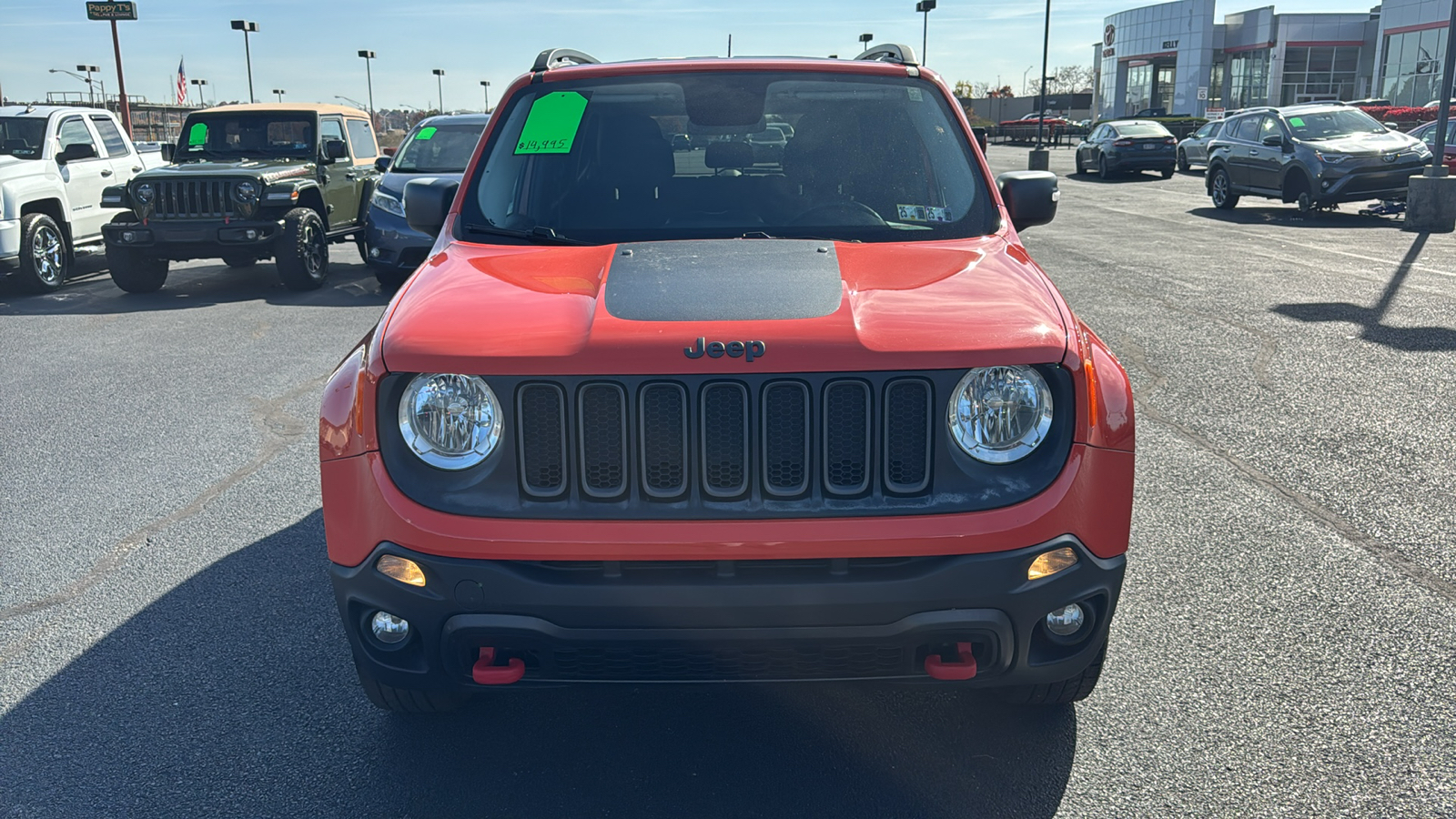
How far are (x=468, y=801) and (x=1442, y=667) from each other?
285 centimetres

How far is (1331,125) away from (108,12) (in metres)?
34.0

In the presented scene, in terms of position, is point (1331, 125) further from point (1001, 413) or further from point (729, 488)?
point (729, 488)

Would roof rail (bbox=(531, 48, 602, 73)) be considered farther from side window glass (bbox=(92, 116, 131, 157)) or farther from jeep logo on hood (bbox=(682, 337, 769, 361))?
side window glass (bbox=(92, 116, 131, 157))

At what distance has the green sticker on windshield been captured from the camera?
13.2 ft

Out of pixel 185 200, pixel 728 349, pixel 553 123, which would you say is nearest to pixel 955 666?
pixel 728 349

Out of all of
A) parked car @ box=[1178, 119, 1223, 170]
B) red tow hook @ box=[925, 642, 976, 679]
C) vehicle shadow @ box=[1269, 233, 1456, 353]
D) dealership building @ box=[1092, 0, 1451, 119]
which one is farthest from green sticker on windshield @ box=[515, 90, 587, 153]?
dealership building @ box=[1092, 0, 1451, 119]

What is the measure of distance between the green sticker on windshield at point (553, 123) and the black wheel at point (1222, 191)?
60.6 ft

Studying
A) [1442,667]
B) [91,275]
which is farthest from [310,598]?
[91,275]

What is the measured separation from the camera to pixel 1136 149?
29.8 meters

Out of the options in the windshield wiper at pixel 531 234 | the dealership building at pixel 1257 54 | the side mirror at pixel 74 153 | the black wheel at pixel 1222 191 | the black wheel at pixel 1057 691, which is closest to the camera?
the black wheel at pixel 1057 691

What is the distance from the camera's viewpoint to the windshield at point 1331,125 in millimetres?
18562

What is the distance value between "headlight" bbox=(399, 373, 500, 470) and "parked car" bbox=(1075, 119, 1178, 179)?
29686mm

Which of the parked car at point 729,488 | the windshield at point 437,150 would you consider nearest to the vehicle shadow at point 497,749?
the parked car at point 729,488

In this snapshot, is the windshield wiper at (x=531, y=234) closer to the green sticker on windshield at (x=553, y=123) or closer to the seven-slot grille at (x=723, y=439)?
the green sticker on windshield at (x=553, y=123)
